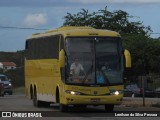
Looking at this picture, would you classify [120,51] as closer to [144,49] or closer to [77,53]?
[77,53]

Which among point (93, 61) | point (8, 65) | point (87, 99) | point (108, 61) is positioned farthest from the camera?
point (8, 65)

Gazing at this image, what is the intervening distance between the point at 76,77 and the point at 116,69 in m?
1.77

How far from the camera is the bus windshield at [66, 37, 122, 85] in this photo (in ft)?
80.9

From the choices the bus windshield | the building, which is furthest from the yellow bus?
the building

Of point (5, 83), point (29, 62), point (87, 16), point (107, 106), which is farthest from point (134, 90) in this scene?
point (107, 106)

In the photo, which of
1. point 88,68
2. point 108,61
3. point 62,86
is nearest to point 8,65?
point 62,86

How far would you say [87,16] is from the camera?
51312 mm

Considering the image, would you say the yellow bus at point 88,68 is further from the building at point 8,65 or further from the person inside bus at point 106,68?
the building at point 8,65

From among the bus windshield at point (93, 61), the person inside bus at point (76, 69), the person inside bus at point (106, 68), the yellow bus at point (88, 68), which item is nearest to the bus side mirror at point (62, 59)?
the yellow bus at point (88, 68)

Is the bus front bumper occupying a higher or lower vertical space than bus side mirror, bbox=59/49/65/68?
lower

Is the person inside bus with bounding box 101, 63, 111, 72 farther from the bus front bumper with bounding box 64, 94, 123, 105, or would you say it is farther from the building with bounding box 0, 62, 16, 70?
the building with bounding box 0, 62, 16, 70

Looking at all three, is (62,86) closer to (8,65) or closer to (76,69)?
(76,69)

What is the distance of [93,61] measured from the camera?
24828 millimetres

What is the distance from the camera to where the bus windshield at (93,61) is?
80.9 ft
